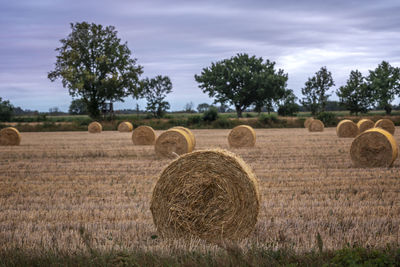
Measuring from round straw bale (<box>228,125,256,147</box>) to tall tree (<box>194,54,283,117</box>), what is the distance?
3547cm

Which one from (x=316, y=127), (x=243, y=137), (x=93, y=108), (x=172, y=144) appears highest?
(x=93, y=108)

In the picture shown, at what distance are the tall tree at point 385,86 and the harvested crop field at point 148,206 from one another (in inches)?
2404

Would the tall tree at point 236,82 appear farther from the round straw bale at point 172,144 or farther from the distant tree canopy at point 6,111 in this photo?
the round straw bale at point 172,144

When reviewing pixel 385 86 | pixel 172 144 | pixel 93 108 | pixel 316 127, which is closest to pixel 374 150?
pixel 172 144

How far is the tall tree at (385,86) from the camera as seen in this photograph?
71188 millimetres

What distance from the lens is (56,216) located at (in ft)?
25.6

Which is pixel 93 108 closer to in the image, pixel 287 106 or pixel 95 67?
pixel 95 67

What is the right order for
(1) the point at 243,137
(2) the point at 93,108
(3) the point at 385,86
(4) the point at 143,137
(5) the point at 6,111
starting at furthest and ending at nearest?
(3) the point at 385,86 → (5) the point at 6,111 → (2) the point at 93,108 → (4) the point at 143,137 → (1) the point at 243,137

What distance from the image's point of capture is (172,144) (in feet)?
55.8

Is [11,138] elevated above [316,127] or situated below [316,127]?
above

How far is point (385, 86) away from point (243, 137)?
5868cm

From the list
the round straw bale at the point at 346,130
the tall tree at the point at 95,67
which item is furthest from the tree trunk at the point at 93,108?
the round straw bale at the point at 346,130

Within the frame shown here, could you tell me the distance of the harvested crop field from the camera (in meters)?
6.27

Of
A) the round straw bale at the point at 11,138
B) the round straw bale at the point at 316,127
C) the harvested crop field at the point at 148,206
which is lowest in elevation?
the harvested crop field at the point at 148,206
